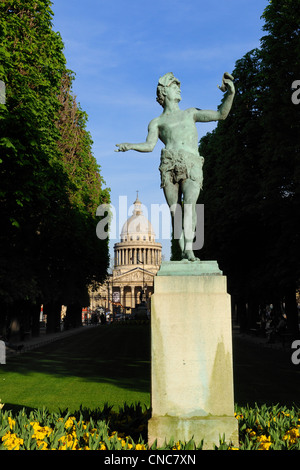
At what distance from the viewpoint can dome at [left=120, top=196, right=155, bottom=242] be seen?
186 m

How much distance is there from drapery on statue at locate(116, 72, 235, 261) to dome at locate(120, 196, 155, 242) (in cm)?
17516

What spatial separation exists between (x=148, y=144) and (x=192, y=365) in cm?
313

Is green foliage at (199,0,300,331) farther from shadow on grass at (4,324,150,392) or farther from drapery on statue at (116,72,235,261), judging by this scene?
drapery on statue at (116,72,235,261)

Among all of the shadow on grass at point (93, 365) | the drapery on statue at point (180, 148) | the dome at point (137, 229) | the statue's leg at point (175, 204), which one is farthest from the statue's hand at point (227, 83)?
the dome at point (137, 229)

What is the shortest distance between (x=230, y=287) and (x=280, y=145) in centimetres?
1737

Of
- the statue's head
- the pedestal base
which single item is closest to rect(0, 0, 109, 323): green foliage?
the statue's head

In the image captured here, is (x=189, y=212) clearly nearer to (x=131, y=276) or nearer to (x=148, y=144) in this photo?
(x=148, y=144)

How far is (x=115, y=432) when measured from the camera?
23.5 ft

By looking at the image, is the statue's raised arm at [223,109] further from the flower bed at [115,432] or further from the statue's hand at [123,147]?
the flower bed at [115,432]

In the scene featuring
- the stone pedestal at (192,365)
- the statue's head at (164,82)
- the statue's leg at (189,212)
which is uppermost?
the statue's head at (164,82)

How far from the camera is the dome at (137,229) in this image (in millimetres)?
186250

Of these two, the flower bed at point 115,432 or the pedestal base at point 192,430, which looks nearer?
the flower bed at point 115,432

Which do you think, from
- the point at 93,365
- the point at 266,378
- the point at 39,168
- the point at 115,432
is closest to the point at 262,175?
the point at 39,168
